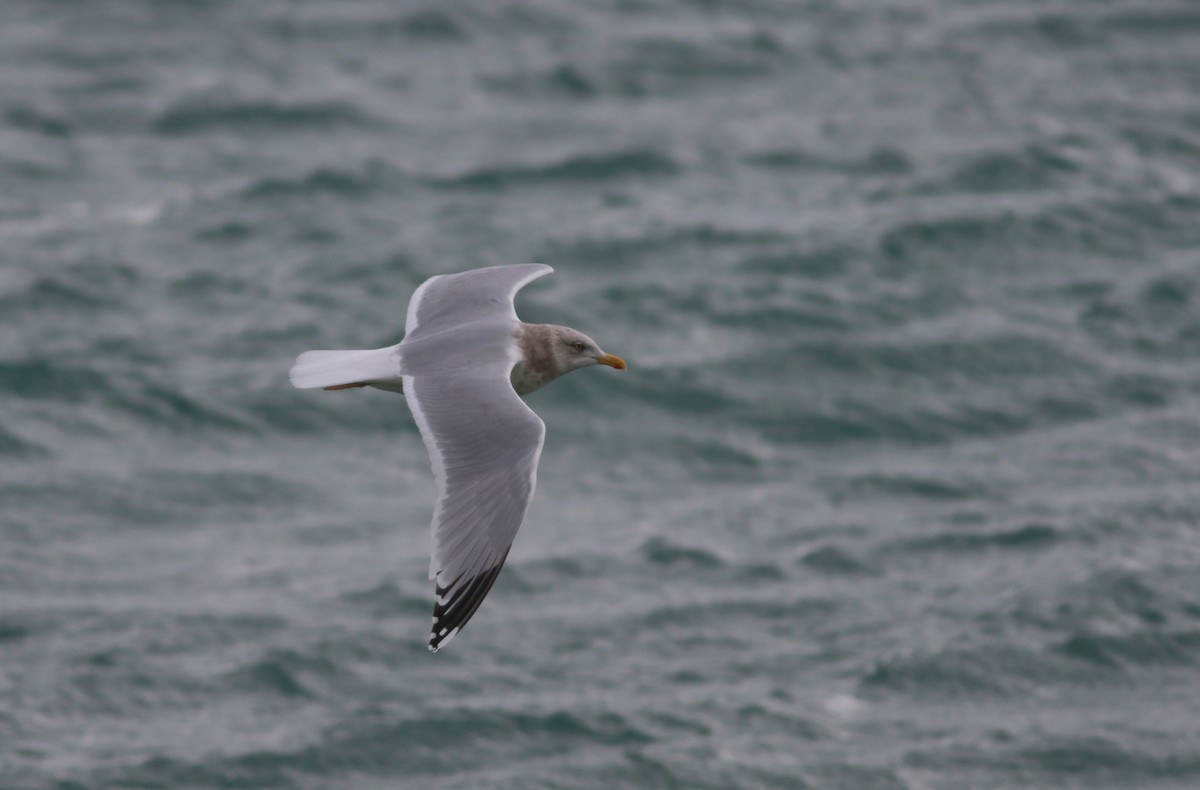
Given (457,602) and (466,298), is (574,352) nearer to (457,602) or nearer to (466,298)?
(466,298)

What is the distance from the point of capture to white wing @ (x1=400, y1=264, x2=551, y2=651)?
8727 millimetres

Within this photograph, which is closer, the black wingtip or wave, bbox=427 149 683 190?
the black wingtip

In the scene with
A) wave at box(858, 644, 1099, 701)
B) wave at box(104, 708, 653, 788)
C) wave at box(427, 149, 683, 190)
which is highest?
wave at box(427, 149, 683, 190)

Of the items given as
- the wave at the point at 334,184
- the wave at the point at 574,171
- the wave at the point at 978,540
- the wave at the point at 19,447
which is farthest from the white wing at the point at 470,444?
the wave at the point at 574,171

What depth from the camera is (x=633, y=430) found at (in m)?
20.5

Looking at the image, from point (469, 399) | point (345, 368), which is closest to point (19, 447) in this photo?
point (345, 368)

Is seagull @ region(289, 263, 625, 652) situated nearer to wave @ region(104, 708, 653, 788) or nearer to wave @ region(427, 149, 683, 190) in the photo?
wave @ region(104, 708, 653, 788)

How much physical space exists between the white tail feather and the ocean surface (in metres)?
7.84

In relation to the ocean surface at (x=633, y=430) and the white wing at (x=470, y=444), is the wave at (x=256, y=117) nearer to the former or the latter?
the ocean surface at (x=633, y=430)

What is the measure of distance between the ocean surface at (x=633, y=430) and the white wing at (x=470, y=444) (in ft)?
25.2

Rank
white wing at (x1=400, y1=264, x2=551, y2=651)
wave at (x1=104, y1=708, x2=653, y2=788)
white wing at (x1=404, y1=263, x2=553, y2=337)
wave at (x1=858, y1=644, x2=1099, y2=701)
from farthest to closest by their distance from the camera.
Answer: wave at (x1=858, y1=644, x2=1099, y2=701) → wave at (x1=104, y1=708, x2=653, y2=788) → white wing at (x1=404, y1=263, x2=553, y2=337) → white wing at (x1=400, y1=264, x2=551, y2=651)

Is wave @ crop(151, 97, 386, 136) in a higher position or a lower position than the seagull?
lower

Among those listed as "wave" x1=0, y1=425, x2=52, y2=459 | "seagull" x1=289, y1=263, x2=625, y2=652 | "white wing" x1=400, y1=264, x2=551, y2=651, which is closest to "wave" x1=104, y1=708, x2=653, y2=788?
"wave" x1=0, y1=425, x2=52, y2=459

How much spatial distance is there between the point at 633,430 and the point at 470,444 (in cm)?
1134
